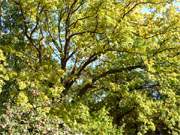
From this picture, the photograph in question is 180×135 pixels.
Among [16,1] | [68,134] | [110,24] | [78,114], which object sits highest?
[16,1]

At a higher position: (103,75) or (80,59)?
Result: (80,59)

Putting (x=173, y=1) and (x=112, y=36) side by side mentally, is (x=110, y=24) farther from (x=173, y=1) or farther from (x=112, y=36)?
(x=173, y=1)

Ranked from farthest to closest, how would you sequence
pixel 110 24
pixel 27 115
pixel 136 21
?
pixel 136 21 → pixel 110 24 → pixel 27 115

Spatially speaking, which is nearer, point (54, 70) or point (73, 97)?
point (54, 70)

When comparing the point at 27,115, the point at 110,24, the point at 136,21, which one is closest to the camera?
the point at 27,115

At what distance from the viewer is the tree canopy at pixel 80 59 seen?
18234mm

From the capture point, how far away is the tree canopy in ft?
59.8

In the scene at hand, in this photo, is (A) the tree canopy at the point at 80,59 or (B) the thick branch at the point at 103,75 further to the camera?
(B) the thick branch at the point at 103,75

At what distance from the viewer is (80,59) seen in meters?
22.4

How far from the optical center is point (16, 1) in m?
19.8

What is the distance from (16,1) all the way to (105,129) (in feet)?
20.4

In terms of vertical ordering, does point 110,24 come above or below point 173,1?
below

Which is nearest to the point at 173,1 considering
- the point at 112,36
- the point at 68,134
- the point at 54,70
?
the point at 112,36

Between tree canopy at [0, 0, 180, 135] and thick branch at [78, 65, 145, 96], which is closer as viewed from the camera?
tree canopy at [0, 0, 180, 135]
